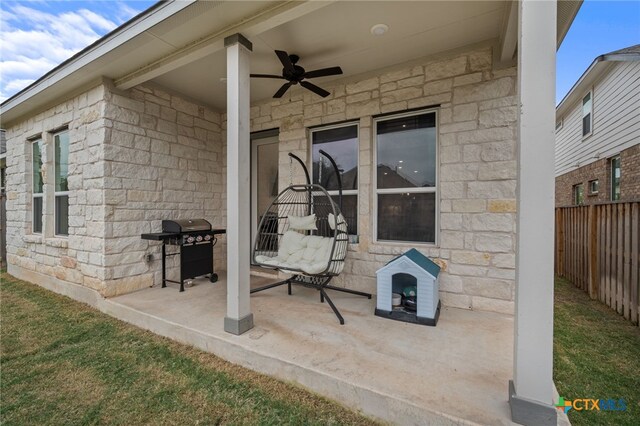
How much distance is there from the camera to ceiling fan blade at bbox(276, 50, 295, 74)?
2.50 meters

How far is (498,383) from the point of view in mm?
1626

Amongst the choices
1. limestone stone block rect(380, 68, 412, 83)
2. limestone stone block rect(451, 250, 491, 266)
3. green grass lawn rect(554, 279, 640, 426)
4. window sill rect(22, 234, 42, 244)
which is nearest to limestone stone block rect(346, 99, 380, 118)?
limestone stone block rect(380, 68, 412, 83)

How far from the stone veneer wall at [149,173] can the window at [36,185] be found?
2430mm

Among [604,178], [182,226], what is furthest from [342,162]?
[604,178]

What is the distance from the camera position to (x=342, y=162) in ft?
12.1

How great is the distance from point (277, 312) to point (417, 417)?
1628 millimetres

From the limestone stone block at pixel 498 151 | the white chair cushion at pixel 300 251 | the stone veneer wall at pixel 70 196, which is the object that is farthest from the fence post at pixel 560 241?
the stone veneer wall at pixel 70 196

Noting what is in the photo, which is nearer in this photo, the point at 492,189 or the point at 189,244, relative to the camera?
the point at 492,189

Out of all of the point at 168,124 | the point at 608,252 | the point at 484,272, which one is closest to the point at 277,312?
the point at 484,272

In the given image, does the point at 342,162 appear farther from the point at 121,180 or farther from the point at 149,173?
the point at 121,180

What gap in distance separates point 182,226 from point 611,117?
30.2 feet

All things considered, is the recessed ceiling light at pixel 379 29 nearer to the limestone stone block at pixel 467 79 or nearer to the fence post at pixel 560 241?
the limestone stone block at pixel 467 79

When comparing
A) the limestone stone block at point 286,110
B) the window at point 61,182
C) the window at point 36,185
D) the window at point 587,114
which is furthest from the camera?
the window at point 587,114

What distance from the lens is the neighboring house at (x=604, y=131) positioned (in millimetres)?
5605
